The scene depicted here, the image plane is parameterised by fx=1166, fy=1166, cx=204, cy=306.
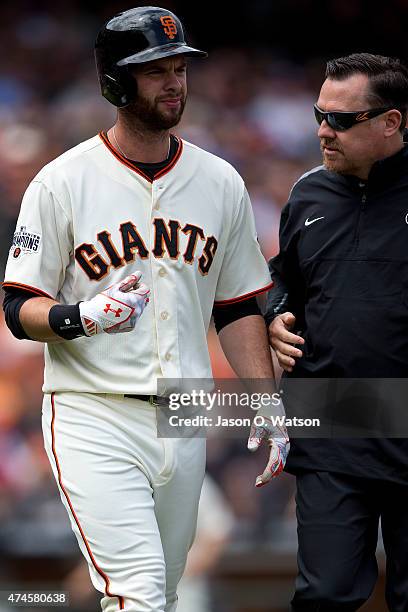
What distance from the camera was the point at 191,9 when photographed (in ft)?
32.6

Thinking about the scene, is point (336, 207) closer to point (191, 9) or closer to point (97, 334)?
point (97, 334)

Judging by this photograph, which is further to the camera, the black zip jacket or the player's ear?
the player's ear

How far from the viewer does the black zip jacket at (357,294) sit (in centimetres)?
376

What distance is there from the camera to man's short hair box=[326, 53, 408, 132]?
153 inches

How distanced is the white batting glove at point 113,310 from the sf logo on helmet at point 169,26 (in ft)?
2.78

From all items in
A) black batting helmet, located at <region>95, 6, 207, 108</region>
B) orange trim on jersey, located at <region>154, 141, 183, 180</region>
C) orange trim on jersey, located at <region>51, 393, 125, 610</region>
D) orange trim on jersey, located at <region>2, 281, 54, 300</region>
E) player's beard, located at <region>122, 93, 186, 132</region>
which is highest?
black batting helmet, located at <region>95, 6, 207, 108</region>

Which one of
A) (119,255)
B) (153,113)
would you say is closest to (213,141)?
(153,113)

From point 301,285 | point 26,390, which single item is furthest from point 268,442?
point 26,390

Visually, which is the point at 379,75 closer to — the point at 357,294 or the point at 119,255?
the point at 357,294

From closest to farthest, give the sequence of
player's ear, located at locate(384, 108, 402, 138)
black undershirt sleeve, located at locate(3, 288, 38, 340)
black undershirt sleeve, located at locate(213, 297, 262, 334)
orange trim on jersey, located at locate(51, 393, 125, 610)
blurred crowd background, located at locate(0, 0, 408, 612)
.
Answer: orange trim on jersey, located at locate(51, 393, 125, 610) → black undershirt sleeve, located at locate(3, 288, 38, 340) → player's ear, located at locate(384, 108, 402, 138) → black undershirt sleeve, located at locate(213, 297, 262, 334) → blurred crowd background, located at locate(0, 0, 408, 612)

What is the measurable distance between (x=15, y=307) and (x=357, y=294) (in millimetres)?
1098

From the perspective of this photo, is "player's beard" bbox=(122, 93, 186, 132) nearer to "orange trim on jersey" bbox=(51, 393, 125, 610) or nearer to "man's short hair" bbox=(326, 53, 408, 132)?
"man's short hair" bbox=(326, 53, 408, 132)

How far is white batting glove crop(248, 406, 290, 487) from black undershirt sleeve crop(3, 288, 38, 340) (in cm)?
82

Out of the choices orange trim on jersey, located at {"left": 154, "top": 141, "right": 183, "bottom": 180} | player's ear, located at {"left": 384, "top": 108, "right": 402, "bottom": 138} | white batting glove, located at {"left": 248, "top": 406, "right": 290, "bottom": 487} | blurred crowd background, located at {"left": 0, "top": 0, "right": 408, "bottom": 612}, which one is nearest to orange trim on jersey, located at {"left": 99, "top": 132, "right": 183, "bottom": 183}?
orange trim on jersey, located at {"left": 154, "top": 141, "right": 183, "bottom": 180}
